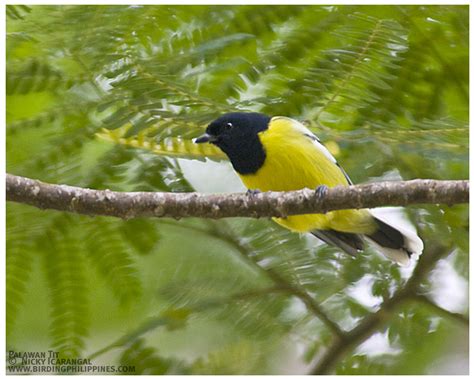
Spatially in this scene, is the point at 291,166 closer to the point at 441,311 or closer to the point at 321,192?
the point at 321,192

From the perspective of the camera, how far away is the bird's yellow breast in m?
2.16

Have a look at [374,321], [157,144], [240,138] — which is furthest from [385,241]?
[157,144]

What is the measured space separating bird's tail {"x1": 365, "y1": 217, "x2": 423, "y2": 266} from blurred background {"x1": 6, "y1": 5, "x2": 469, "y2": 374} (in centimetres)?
4

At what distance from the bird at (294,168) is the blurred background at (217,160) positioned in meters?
0.06

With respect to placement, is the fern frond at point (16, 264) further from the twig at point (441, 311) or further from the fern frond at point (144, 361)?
the twig at point (441, 311)

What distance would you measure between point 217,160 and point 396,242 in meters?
0.69

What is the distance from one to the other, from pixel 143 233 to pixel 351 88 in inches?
31.6

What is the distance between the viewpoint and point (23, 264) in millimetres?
2021

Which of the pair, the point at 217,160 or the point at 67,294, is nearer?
the point at 67,294

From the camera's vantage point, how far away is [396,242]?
2.32 m

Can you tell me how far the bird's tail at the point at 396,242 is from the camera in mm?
2295

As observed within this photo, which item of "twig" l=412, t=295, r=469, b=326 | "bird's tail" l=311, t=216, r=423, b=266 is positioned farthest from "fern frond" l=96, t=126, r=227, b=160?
"twig" l=412, t=295, r=469, b=326

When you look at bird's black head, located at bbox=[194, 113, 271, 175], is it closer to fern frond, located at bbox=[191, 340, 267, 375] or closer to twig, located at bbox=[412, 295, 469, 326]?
fern frond, located at bbox=[191, 340, 267, 375]

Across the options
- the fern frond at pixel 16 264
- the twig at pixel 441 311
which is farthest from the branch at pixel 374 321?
the fern frond at pixel 16 264
